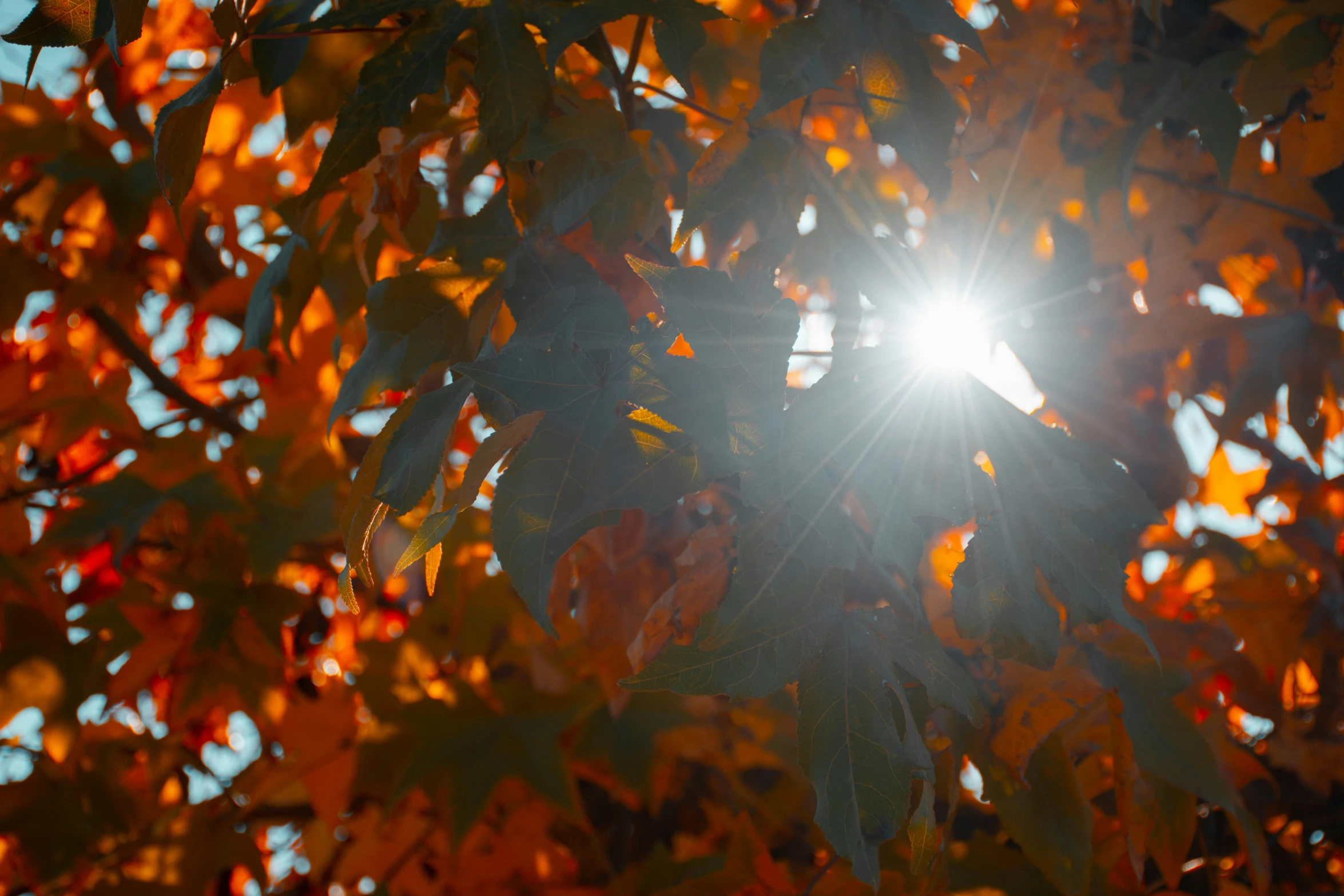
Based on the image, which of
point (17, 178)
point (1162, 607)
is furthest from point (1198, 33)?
point (17, 178)

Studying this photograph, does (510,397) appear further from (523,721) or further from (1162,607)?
(1162,607)

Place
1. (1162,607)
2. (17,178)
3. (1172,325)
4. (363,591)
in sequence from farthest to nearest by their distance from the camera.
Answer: (363,591), (17,178), (1162,607), (1172,325)

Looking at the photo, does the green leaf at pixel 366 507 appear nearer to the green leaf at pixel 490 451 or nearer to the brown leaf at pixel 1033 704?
the green leaf at pixel 490 451

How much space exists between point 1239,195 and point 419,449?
741 millimetres

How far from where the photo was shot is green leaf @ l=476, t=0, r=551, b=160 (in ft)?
1.62

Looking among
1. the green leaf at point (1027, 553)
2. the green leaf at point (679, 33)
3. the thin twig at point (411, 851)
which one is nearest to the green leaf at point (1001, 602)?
the green leaf at point (1027, 553)

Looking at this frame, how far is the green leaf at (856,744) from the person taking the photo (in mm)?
387

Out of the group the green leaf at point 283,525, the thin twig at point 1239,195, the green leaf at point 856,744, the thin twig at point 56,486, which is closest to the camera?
the green leaf at point 856,744

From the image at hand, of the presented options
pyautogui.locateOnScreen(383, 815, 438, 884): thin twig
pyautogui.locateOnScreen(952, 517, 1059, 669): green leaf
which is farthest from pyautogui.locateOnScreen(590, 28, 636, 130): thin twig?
pyautogui.locateOnScreen(383, 815, 438, 884): thin twig

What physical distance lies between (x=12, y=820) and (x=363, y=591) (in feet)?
1.69

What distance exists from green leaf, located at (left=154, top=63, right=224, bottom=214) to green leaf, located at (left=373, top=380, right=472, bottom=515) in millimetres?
186

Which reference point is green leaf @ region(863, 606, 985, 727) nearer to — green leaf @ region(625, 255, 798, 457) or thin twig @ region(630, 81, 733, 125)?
green leaf @ region(625, 255, 798, 457)

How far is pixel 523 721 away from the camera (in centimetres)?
90

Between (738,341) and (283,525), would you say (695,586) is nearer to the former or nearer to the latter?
(738,341)
